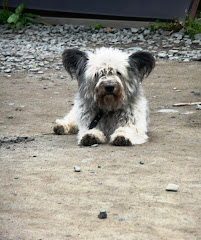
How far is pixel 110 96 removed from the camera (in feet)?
19.9

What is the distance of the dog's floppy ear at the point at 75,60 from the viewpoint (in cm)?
643

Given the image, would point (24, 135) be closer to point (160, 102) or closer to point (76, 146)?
point (76, 146)

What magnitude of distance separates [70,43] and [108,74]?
9.25 m

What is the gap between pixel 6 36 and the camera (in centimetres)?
1644

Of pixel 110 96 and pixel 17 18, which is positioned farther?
pixel 17 18

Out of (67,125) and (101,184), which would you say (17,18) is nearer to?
(67,125)

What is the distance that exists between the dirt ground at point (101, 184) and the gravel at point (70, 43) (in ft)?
17.7

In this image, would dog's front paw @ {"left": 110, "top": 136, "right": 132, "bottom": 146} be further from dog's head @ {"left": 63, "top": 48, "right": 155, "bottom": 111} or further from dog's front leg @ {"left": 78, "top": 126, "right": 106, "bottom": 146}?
dog's head @ {"left": 63, "top": 48, "right": 155, "bottom": 111}

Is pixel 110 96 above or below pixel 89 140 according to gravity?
above

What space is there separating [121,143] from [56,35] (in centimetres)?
1092

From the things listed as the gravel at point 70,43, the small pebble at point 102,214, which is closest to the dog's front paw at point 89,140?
the small pebble at point 102,214

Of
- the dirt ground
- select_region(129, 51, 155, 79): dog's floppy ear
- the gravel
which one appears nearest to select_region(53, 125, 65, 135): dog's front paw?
the dirt ground

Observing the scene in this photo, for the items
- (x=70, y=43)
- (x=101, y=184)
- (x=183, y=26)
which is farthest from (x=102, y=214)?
(x=183, y=26)

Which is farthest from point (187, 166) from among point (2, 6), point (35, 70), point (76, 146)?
point (2, 6)
